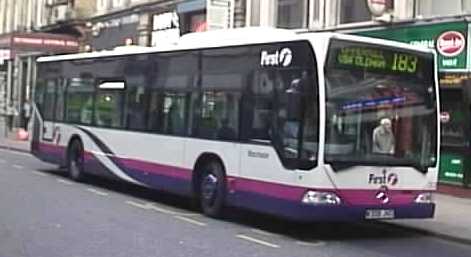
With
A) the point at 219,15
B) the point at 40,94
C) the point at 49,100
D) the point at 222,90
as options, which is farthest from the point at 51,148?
the point at 222,90

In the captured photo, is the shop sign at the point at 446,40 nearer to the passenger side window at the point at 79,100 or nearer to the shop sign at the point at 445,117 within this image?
the shop sign at the point at 445,117

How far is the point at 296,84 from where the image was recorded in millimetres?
12445

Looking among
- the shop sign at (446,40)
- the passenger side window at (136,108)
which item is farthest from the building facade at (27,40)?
the shop sign at (446,40)

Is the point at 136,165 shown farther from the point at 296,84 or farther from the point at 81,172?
the point at 296,84

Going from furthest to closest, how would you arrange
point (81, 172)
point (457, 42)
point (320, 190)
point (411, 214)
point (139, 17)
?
1. point (139, 17)
2. point (81, 172)
3. point (457, 42)
4. point (411, 214)
5. point (320, 190)

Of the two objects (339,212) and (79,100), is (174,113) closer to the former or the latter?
(339,212)

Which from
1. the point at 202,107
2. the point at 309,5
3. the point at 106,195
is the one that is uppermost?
the point at 309,5

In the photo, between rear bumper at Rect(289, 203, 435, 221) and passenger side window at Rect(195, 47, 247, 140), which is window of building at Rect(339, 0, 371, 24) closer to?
passenger side window at Rect(195, 47, 247, 140)

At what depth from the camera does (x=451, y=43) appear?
18781 mm

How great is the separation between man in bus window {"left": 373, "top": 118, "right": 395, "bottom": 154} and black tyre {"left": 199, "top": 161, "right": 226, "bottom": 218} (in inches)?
105

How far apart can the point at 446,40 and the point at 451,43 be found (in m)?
0.15

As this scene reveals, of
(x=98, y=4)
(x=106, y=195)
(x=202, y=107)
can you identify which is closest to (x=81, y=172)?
(x=106, y=195)

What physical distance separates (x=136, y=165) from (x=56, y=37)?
25228 mm

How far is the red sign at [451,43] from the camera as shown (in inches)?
730
